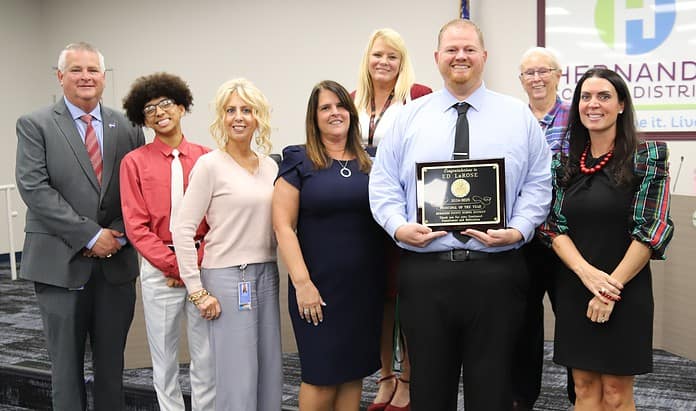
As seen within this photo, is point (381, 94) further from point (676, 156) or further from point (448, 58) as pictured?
point (676, 156)

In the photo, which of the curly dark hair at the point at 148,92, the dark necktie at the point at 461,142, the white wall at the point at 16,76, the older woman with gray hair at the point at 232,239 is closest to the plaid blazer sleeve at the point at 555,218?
the dark necktie at the point at 461,142

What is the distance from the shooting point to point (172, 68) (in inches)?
303

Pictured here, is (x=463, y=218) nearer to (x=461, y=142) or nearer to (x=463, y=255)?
(x=463, y=255)

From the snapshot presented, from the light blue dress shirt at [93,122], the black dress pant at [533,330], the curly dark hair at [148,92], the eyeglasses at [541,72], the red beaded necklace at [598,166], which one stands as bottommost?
the black dress pant at [533,330]

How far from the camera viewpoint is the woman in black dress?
2.30 meters

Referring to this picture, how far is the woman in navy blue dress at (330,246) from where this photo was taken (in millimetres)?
2502

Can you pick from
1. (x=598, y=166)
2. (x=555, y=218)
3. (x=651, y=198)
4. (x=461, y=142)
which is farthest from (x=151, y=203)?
(x=651, y=198)

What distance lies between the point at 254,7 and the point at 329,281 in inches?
212

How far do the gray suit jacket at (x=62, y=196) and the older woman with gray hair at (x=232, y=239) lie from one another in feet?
1.66

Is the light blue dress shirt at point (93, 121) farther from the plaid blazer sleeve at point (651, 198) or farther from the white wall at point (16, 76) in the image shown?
the white wall at point (16, 76)

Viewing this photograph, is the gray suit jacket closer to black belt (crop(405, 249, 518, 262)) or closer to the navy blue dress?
the navy blue dress

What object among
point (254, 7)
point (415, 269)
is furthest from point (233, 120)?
point (254, 7)

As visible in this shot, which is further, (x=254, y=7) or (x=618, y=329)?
(x=254, y=7)

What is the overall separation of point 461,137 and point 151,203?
1232 mm
